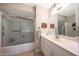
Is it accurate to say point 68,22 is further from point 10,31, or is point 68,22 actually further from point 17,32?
point 10,31

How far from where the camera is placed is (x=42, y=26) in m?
2.05

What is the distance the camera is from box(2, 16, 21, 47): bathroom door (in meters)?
2.35

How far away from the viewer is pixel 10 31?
260 cm

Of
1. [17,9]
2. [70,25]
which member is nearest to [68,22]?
[70,25]

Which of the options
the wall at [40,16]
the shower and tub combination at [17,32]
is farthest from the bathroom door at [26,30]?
the wall at [40,16]

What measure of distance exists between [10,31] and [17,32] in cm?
21

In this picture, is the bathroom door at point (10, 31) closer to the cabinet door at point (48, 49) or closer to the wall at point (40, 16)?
the wall at point (40, 16)

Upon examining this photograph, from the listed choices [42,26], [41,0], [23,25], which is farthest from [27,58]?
[23,25]

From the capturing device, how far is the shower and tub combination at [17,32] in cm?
234

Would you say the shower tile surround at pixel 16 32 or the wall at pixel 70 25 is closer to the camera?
the wall at pixel 70 25

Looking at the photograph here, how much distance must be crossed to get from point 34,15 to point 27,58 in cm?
106

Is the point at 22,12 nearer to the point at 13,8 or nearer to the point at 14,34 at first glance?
the point at 13,8

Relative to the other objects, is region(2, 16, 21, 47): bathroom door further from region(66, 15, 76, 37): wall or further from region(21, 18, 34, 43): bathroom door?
region(66, 15, 76, 37): wall

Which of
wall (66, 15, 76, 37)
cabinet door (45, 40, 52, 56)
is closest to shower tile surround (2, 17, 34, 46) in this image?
cabinet door (45, 40, 52, 56)
